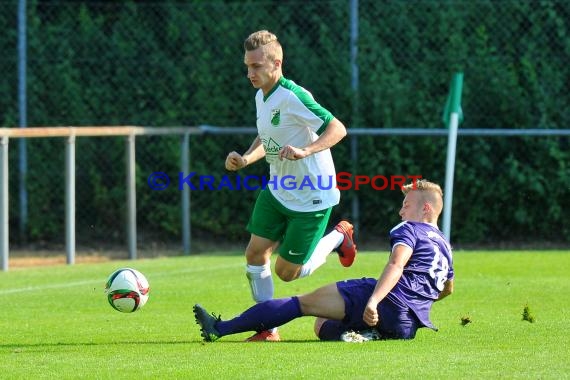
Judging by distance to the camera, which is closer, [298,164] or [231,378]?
[231,378]

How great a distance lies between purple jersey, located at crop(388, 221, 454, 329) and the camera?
7.38m

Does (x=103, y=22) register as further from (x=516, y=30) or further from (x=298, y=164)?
(x=298, y=164)

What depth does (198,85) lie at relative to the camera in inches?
624

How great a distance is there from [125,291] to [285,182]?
1.28 meters

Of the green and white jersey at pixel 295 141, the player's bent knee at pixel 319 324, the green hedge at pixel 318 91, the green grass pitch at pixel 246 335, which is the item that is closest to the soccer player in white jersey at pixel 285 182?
the green and white jersey at pixel 295 141

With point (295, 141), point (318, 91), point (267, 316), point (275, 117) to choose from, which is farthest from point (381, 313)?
point (318, 91)

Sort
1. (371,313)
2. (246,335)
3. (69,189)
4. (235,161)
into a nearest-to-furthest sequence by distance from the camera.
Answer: (371,313), (235,161), (246,335), (69,189)

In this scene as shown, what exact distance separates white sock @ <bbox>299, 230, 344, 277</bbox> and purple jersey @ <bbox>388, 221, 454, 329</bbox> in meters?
1.23

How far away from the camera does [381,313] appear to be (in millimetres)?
7383

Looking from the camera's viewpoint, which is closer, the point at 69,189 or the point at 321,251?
the point at 321,251

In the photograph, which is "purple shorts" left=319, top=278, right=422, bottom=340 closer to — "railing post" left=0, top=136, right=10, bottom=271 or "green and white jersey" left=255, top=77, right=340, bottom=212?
"green and white jersey" left=255, top=77, right=340, bottom=212

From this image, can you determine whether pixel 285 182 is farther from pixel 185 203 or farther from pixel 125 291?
pixel 185 203

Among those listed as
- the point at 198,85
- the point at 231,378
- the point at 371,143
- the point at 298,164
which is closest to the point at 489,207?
the point at 371,143

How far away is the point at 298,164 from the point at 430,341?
5.52 ft
